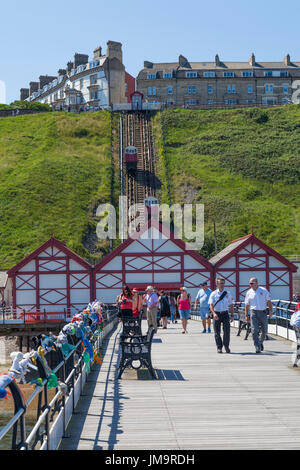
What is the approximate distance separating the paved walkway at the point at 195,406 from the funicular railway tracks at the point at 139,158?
6394cm

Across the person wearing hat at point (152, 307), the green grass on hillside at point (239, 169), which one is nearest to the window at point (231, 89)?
the green grass on hillside at point (239, 169)

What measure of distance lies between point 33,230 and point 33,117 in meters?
40.2

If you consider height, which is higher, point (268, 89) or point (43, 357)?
point (268, 89)

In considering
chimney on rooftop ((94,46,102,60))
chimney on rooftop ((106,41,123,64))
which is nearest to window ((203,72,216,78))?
chimney on rooftop ((106,41,123,64))

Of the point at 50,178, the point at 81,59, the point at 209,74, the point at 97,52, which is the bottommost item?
the point at 50,178

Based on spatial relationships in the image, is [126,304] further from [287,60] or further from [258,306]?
[287,60]

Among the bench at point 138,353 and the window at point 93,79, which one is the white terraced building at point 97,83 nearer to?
the window at point 93,79

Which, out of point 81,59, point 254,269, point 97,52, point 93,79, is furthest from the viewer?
point 81,59

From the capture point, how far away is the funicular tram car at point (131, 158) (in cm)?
8662

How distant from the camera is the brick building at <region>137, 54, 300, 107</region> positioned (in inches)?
4550

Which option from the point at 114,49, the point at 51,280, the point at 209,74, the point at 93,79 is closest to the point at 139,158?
the point at 93,79

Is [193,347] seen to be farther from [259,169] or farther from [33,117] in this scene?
[33,117]

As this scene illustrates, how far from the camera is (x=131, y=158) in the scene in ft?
285

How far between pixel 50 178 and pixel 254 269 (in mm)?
41229
